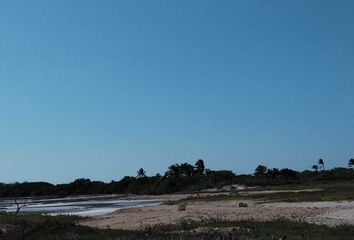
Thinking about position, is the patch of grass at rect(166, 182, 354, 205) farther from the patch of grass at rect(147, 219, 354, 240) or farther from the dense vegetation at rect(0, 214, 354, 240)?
the dense vegetation at rect(0, 214, 354, 240)

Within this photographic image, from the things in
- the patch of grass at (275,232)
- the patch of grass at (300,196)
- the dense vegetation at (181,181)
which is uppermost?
the dense vegetation at (181,181)

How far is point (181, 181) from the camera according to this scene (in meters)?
148

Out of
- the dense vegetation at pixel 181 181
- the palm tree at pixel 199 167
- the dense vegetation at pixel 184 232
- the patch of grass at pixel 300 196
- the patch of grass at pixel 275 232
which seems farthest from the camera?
the palm tree at pixel 199 167

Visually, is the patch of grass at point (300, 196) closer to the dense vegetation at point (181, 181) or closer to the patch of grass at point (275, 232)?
the patch of grass at point (275, 232)

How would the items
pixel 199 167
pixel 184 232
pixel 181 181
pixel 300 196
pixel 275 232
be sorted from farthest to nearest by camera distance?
1. pixel 199 167
2. pixel 181 181
3. pixel 300 196
4. pixel 184 232
5. pixel 275 232

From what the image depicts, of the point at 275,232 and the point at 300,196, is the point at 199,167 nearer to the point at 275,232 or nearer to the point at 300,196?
the point at 300,196

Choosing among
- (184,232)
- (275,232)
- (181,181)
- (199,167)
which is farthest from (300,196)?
(199,167)

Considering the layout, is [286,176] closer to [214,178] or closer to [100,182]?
[214,178]

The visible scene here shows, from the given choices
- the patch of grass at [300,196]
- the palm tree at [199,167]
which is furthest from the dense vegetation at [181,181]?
the patch of grass at [300,196]

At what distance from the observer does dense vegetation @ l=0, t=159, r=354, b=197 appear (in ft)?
452

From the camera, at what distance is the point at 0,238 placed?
3047cm

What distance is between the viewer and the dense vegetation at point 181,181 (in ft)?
452

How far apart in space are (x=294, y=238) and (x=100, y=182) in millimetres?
155994

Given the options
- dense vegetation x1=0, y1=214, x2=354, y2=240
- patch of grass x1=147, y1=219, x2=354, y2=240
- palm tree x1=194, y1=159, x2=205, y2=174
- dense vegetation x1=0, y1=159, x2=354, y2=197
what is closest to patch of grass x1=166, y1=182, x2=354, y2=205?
patch of grass x1=147, y1=219, x2=354, y2=240
